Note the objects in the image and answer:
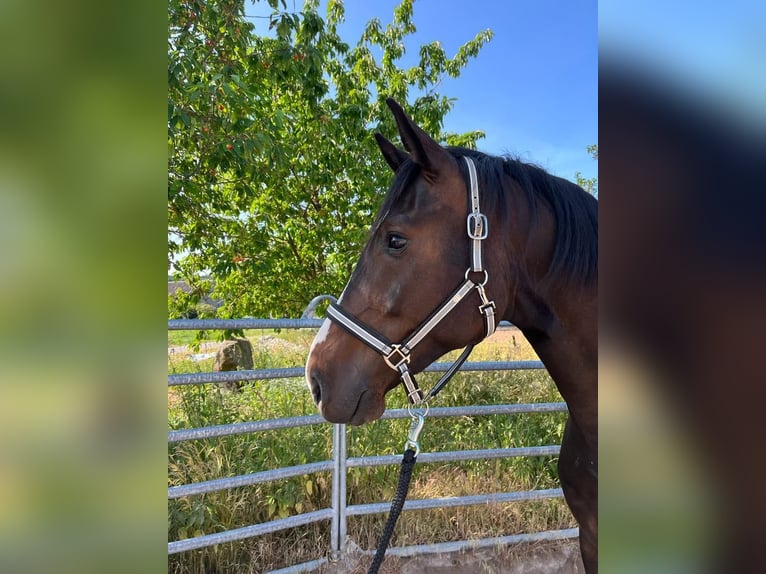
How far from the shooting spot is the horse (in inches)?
54.4

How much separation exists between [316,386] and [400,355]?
12.3 inches

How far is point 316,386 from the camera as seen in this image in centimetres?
145

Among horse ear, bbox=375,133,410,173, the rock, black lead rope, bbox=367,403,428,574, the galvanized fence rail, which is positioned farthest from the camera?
the rock

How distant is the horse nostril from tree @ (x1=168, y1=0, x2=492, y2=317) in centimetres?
231

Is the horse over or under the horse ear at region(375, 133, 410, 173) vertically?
under

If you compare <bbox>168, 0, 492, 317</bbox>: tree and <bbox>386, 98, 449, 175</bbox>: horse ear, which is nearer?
<bbox>386, 98, 449, 175</bbox>: horse ear

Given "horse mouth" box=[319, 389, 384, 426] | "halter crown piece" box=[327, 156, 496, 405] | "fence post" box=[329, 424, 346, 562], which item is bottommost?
"fence post" box=[329, 424, 346, 562]

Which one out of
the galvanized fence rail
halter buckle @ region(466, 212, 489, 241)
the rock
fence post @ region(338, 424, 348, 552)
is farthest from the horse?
the rock

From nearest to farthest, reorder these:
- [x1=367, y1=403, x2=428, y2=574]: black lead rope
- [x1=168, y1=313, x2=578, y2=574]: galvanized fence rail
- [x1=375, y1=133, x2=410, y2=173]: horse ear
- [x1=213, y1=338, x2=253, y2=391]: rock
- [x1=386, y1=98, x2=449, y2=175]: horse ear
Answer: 1. [x1=386, y1=98, x2=449, y2=175]: horse ear
2. [x1=367, y1=403, x2=428, y2=574]: black lead rope
3. [x1=375, y1=133, x2=410, y2=173]: horse ear
4. [x1=168, y1=313, x2=578, y2=574]: galvanized fence rail
5. [x1=213, y1=338, x2=253, y2=391]: rock

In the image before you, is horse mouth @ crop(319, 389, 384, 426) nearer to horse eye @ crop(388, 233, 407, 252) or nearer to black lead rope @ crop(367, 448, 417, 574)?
black lead rope @ crop(367, 448, 417, 574)

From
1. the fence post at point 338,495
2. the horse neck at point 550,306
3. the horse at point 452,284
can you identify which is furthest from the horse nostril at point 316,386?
the fence post at point 338,495
